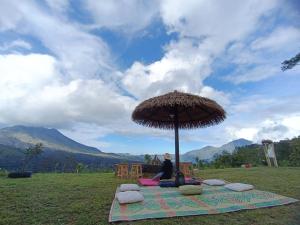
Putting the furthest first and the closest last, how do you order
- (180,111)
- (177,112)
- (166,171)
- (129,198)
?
1. (180,111)
2. (166,171)
3. (177,112)
4. (129,198)

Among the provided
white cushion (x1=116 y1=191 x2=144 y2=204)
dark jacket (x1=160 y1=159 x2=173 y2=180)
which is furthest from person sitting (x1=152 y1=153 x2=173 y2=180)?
white cushion (x1=116 y1=191 x2=144 y2=204)

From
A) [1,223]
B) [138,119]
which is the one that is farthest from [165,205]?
[138,119]

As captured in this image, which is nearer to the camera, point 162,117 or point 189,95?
point 189,95

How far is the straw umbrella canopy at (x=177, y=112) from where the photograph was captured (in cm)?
748

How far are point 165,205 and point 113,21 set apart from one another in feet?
23.6

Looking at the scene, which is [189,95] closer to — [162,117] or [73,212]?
[162,117]

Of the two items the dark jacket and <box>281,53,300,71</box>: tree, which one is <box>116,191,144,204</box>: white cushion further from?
<box>281,53,300,71</box>: tree

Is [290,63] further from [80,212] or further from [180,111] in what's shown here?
[80,212]

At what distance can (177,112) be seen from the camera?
27.0ft

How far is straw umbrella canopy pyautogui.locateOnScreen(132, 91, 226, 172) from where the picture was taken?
7482mm

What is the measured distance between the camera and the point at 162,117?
992cm

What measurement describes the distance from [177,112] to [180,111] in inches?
29.7

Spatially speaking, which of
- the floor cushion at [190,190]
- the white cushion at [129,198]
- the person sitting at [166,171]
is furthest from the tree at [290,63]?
the white cushion at [129,198]

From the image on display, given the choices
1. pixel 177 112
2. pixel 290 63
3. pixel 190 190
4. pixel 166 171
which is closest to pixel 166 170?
pixel 166 171
